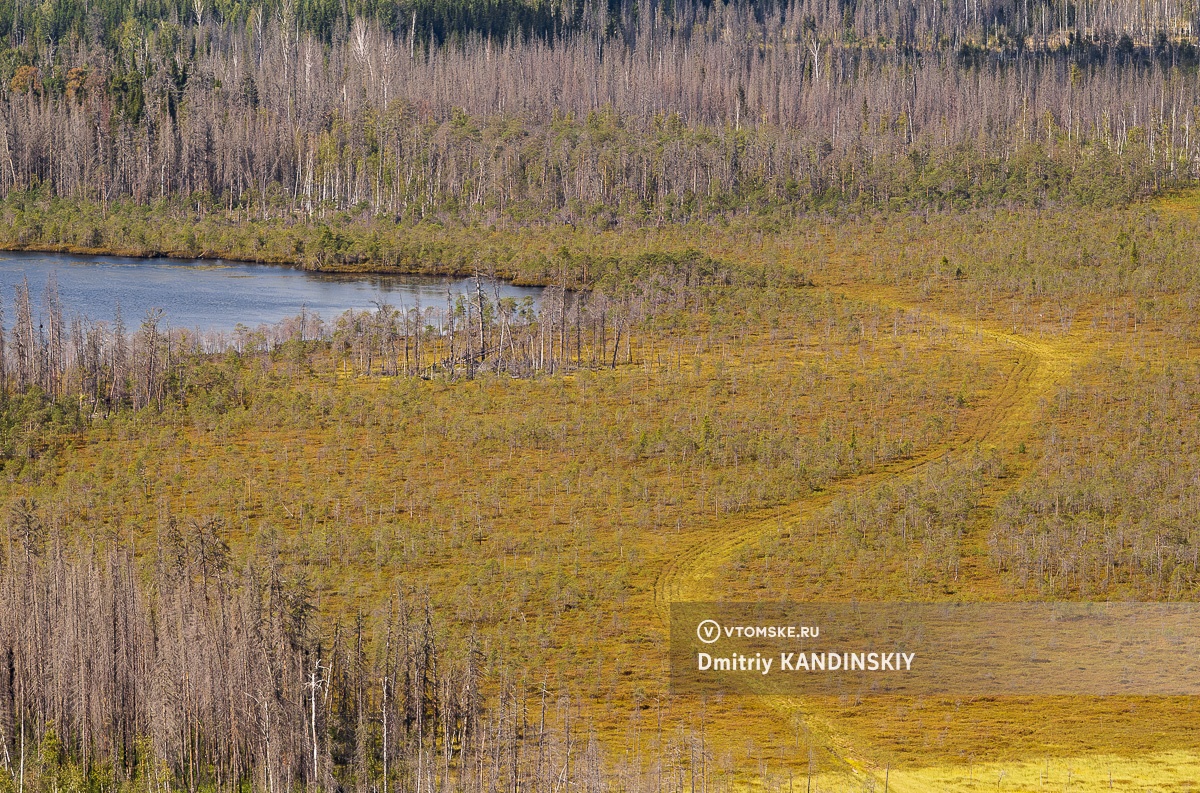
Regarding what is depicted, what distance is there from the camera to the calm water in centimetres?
10356

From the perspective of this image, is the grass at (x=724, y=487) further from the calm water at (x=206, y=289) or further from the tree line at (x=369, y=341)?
the calm water at (x=206, y=289)

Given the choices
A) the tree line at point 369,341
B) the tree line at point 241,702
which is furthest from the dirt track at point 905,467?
the tree line at point 369,341

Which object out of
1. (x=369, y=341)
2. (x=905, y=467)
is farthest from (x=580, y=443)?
(x=369, y=341)

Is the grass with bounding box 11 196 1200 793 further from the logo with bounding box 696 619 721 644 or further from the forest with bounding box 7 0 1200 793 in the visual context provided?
the logo with bounding box 696 619 721 644

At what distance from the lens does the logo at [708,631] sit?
53125 mm

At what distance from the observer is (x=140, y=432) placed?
239 ft

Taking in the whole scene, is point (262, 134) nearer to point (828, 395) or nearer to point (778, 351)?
point (778, 351)

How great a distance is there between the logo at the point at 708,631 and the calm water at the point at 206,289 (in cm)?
5159

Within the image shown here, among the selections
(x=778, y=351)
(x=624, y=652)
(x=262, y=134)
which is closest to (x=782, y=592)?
(x=624, y=652)

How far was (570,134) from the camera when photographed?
516 ft

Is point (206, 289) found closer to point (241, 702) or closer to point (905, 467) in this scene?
point (905, 467)

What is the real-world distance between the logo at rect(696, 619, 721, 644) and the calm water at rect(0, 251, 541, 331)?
5159 cm

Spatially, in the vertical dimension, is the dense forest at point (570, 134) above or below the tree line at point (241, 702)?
above

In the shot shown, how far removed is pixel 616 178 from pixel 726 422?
77481 millimetres
